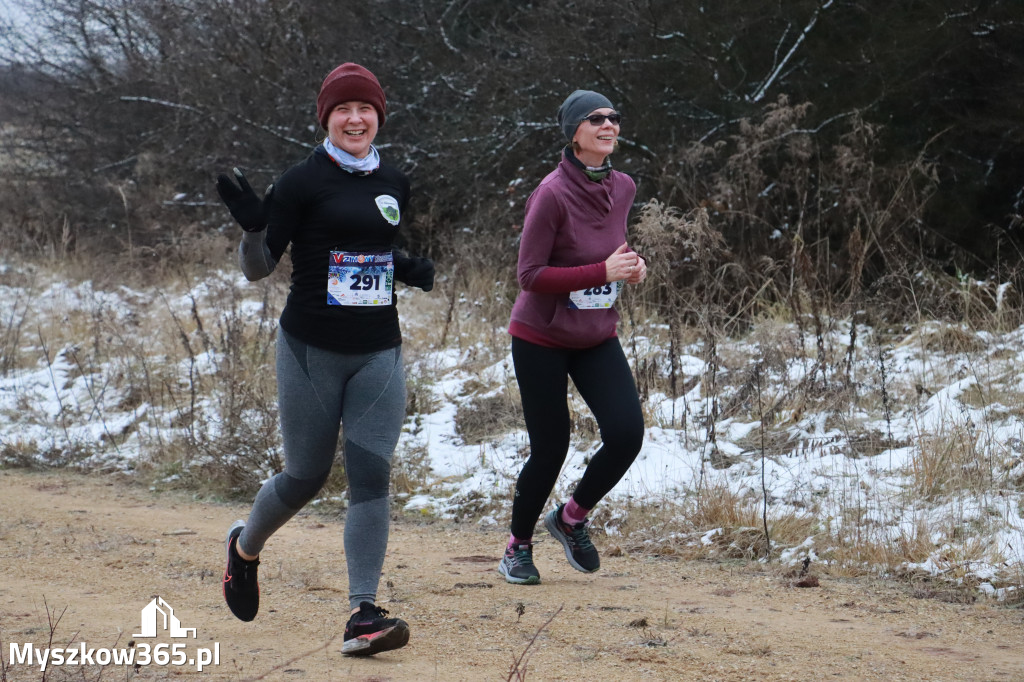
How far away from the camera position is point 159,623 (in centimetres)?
429

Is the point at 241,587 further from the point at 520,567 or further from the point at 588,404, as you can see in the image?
the point at 588,404

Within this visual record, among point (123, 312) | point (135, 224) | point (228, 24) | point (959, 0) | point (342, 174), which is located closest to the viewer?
point (342, 174)

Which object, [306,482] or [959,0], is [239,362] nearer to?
[306,482]

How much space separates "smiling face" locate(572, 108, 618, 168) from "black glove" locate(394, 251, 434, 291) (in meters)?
1.00

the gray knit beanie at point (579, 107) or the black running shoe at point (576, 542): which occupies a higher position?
the gray knit beanie at point (579, 107)

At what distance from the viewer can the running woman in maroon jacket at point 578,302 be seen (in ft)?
14.9

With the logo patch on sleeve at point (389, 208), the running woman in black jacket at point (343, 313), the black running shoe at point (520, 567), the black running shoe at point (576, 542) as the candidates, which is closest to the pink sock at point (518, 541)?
the black running shoe at point (520, 567)

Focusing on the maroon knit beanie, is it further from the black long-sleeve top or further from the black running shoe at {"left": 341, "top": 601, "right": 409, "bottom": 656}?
the black running shoe at {"left": 341, "top": 601, "right": 409, "bottom": 656}

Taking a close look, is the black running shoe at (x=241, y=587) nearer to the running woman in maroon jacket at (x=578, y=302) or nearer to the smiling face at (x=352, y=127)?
the running woman in maroon jacket at (x=578, y=302)

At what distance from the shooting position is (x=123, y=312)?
1235 cm

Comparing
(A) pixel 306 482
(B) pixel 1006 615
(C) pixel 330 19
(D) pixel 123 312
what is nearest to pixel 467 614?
(A) pixel 306 482

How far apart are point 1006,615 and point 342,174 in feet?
9.88

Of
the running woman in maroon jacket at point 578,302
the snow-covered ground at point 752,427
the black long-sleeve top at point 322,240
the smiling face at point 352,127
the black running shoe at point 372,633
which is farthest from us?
the snow-covered ground at point 752,427

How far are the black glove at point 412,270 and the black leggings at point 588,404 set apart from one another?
0.75 metres
